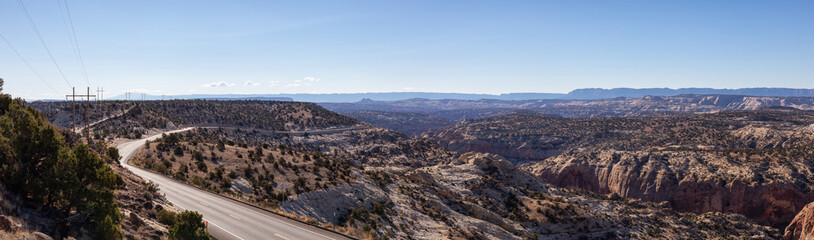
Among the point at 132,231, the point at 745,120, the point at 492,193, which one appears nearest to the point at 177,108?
the point at 492,193

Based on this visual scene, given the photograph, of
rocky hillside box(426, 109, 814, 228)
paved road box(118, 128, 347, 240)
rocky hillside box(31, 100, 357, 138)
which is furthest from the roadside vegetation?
rocky hillside box(426, 109, 814, 228)

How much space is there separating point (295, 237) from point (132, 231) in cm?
693

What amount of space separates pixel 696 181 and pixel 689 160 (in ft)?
24.1

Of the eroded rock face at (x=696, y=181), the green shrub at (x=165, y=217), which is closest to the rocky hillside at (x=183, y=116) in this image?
the green shrub at (x=165, y=217)

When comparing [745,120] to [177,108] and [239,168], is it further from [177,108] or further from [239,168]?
[177,108]

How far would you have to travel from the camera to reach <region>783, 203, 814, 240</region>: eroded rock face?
44656 mm

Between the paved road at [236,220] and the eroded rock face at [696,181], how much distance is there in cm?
6917

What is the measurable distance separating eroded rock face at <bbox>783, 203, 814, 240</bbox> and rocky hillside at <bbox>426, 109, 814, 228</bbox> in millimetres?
13615

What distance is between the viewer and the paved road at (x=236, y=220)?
19.5m

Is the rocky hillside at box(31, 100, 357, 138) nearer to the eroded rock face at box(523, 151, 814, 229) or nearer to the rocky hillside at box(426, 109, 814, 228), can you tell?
the rocky hillside at box(426, 109, 814, 228)

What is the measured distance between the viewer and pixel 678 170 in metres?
71.6

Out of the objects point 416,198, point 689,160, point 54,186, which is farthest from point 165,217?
point 689,160

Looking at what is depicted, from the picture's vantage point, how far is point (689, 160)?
242 ft

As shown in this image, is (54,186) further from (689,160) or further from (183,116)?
(183,116)
